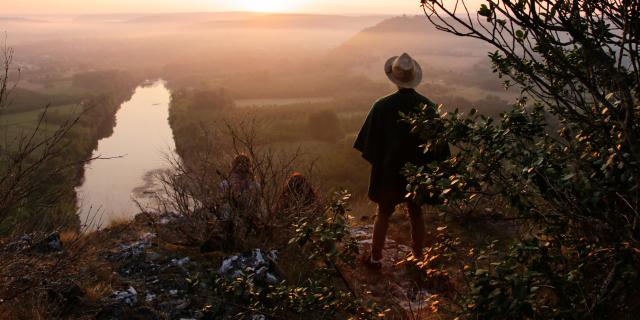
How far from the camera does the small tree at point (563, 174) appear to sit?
56.4 inches

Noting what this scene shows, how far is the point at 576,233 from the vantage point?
1990 millimetres

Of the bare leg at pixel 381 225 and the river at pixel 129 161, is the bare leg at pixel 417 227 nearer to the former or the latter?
the bare leg at pixel 381 225

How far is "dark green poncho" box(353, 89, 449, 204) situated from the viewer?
12.7 feet

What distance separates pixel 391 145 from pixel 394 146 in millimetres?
36

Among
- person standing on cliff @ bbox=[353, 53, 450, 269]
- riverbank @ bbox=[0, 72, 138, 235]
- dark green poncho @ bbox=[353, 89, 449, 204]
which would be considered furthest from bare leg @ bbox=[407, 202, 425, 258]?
riverbank @ bbox=[0, 72, 138, 235]

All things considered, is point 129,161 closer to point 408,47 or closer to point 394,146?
point 394,146

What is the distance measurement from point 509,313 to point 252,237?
12.2 ft

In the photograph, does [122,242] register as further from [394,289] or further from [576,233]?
[576,233]

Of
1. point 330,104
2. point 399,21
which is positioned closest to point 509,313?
point 330,104

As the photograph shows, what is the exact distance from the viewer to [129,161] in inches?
1566

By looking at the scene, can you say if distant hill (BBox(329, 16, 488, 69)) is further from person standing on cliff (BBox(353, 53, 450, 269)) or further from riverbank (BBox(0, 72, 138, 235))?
person standing on cliff (BBox(353, 53, 450, 269))

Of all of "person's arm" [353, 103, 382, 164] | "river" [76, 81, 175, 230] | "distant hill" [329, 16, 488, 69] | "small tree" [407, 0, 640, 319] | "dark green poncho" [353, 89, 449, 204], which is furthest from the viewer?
"distant hill" [329, 16, 488, 69]

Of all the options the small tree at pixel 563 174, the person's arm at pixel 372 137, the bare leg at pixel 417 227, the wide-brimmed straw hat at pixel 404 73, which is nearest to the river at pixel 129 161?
the person's arm at pixel 372 137

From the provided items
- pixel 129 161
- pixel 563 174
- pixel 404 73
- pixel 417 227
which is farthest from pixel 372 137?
pixel 129 161
